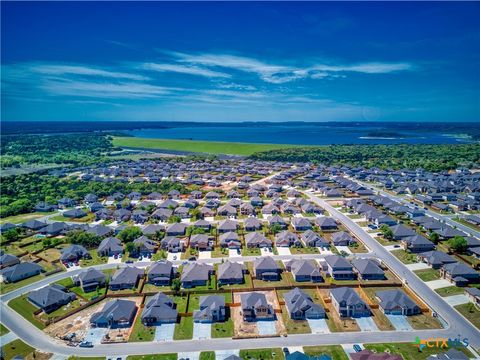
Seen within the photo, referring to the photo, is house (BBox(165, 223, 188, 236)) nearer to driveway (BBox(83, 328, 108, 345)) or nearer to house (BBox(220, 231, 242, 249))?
house (BBox(220, 231, 242, 249))

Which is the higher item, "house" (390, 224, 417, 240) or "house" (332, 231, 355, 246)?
"house" (390, 224, 417, 240)

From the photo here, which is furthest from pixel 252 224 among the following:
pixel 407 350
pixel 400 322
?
pixel 407 350

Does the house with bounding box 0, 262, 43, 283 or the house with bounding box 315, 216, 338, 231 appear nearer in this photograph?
the house with bounding box 0, 262, 43, 283

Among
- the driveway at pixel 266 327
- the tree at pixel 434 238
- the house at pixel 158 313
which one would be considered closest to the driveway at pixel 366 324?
the driveway at pixel 266 327

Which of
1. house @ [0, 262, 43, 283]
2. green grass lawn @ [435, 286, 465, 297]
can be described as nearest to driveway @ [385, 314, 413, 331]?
green grass lawn @ [435, 286, 465, 297]

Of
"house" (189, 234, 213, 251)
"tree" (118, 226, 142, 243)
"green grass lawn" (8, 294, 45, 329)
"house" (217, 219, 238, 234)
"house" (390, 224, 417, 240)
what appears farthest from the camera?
"house" (217, 219, 238, 234)

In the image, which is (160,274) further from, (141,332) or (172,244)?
(141,332)

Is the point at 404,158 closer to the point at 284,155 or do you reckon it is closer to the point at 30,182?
the point at 284,155

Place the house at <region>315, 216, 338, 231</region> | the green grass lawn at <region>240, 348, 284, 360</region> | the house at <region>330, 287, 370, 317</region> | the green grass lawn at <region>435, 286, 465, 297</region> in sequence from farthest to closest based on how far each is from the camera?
the house at <region>315, 216, 338, 231</region>, the green grass lawn at <region>435, 286, 465, 297</region>, the house at <region>330, 287, 370, 317</region>, the green grass lawn at <region>240, 348, 284, 360</region>
